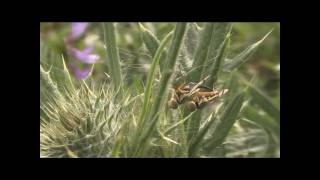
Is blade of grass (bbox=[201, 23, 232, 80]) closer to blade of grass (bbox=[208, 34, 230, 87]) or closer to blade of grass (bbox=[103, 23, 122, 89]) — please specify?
blade of grass (bbox=[208, 34, 230, 87])

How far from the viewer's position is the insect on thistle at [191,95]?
1.16 meters

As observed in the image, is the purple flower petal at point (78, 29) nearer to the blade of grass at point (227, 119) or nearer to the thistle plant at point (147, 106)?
the thistle plant at point (147, 106)

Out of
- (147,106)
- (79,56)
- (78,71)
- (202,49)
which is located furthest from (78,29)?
(147,106)

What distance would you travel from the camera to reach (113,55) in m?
1.24

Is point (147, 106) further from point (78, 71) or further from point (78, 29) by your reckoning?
point (78, 29)

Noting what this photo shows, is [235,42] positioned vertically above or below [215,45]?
above

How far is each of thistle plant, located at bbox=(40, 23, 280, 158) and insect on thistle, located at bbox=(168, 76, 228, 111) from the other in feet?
0.03

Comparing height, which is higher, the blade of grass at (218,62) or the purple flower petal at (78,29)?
the purple flower petal at (78,29)

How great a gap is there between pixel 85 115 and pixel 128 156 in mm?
121

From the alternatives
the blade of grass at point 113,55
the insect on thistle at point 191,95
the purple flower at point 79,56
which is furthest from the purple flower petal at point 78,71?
the insect on thistle at point 191,95

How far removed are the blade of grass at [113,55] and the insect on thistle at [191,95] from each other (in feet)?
0.43

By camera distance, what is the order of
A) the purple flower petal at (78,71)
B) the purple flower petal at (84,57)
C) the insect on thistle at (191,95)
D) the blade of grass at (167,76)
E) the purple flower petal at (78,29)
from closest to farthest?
the blade of grass at (167,76)
the insect on thistle at (191,95)
the purple flower petal at (78,71)
the purple flower petal at (84,57)
the purple flower petal at (78,29)

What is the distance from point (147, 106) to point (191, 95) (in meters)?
0.14

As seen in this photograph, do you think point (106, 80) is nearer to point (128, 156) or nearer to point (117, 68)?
point (117, 68)
